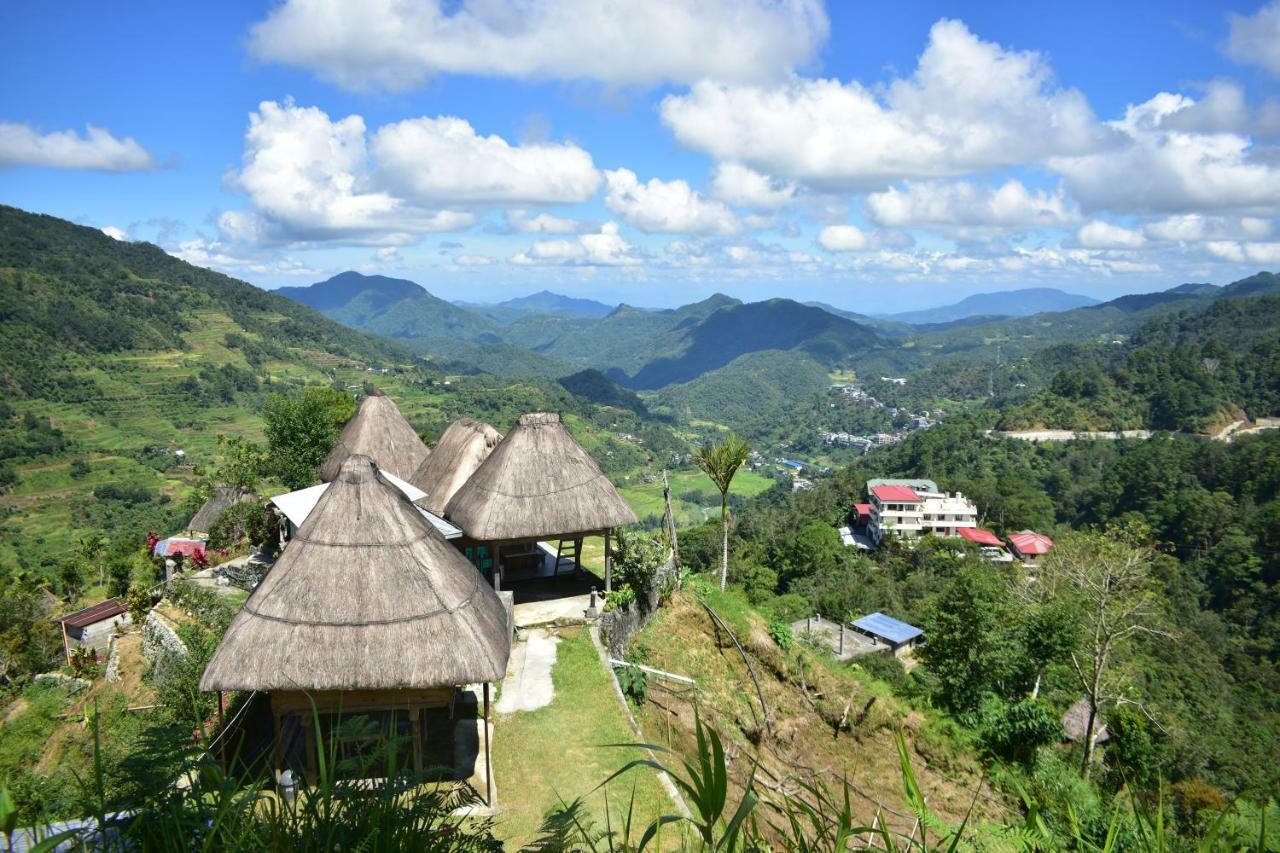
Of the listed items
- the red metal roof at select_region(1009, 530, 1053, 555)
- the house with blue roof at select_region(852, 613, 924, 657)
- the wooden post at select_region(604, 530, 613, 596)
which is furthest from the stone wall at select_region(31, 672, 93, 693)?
the red metal roof at select_region(1009, 530, 1053, 555)

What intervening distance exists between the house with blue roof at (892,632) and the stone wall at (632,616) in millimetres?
18549

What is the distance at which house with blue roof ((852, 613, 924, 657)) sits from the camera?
3158 cm

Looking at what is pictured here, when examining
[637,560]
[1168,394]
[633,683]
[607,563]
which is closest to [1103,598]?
[637,560]

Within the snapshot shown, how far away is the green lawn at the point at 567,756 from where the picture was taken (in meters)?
9.70

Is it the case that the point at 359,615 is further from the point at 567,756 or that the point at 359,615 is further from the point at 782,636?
the point at 782,636

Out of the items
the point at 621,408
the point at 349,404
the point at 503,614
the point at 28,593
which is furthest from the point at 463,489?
the point at 621,408

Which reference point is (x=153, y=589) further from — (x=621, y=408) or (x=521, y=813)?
(x=621, y=408)

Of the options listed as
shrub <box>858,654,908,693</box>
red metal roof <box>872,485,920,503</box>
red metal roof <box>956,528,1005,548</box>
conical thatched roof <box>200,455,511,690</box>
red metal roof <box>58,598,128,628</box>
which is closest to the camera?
conical thatched roof <box>200,455,511,690</box>

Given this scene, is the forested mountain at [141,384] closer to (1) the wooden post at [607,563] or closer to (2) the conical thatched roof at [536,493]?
(2) the conical thatched roof at [536,493]

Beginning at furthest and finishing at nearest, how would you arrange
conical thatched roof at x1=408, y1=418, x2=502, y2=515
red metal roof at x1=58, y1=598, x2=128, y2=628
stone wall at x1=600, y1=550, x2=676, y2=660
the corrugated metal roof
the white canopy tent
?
the corrugated metal roof
red metal roof at x1=58, y1=598, x2=128, y2=628
conical thatched roof at x1=408, y1=418, x2=502, y2=515
the white canopy tent
stone wall at x1=600, y1=550, x2=676, y2=660

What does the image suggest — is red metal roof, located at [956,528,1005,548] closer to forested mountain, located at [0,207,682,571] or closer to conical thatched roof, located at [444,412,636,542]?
forested mountain, located at [0,207,682,571]

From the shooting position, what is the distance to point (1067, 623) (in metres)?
17.8

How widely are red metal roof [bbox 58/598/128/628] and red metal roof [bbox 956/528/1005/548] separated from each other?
5542 centimetres

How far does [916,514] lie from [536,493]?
184 feet
